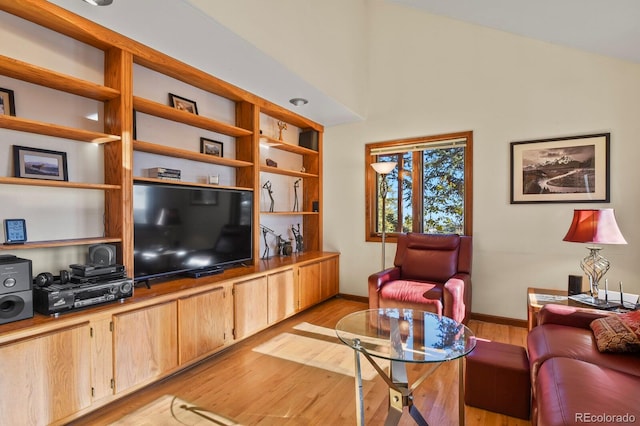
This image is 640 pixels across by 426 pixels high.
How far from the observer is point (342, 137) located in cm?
443

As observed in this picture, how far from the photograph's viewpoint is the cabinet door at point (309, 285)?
367cm

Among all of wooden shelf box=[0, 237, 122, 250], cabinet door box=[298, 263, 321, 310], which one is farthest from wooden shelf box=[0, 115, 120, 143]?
cabinet door box=[298, 263, 321, 310]

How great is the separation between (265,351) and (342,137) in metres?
2.85

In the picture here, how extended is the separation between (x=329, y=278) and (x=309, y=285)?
1.56 ft

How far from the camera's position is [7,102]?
192 cm

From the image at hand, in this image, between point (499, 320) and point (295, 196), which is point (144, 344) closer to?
point (295, 196)

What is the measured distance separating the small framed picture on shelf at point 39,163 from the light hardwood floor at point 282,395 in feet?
4.90

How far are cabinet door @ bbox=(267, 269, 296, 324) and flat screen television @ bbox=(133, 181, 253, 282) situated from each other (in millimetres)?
376

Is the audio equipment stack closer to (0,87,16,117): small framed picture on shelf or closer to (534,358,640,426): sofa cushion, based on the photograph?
(0,87,16,117): small framed picture on shelf

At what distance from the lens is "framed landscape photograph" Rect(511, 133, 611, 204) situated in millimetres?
3004

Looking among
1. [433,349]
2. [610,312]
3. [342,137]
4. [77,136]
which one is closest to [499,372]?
[433,349]

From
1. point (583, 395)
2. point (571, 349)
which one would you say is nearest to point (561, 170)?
point (571, 349)

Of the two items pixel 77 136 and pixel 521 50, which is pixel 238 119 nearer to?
pixel 77 136

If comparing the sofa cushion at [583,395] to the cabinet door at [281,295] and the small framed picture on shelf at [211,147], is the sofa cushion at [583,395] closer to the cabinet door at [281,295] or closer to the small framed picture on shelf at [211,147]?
the cabinet door at [281,295]
